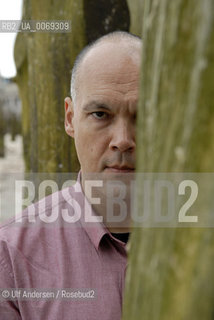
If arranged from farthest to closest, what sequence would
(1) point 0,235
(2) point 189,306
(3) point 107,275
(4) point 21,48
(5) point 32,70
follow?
1. (4) point 21,48
2. (5) point 32,70
3. (1) point 0,235
4. (3) point 107,275
5. (2) point 189,306

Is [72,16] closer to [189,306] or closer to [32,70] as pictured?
[32,70]

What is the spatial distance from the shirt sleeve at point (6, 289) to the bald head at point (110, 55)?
78cm

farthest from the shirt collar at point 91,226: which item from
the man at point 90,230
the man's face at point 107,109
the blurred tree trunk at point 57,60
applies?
the blurred tree trunk at point 57,60

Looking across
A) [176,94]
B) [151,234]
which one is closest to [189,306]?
[151,234]

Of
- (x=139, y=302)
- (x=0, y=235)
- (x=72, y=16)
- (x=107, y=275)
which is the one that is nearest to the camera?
(x=139, y=302)

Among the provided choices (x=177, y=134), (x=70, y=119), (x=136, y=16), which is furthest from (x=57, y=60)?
(x=177, y=134)

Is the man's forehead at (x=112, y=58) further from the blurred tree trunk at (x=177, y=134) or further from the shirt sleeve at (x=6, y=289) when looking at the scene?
the blurred tree trunk at (x=177, y=134)

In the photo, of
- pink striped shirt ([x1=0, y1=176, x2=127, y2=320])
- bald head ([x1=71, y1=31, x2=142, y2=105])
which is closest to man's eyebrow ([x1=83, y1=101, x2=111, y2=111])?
bald head ([x1=71, y1=31, x2=142, y2=105])

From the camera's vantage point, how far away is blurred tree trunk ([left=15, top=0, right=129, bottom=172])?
2.67 m

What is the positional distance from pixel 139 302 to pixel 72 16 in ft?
7.72

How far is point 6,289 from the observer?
164 centimetres

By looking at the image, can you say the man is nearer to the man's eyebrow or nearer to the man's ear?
the man's eyebrow

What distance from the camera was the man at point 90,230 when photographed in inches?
62.0

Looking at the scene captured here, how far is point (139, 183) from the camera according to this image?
26.2 inches
